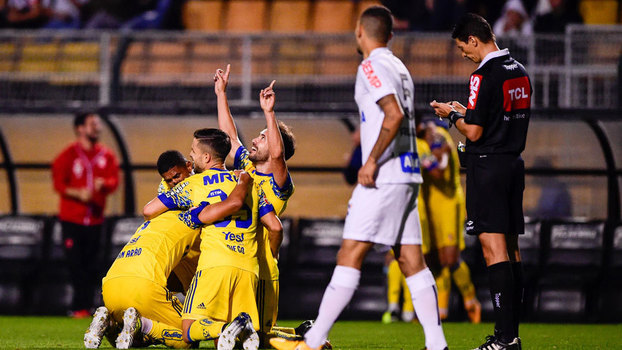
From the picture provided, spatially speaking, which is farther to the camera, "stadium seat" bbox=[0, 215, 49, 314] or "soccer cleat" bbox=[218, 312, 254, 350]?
"stadium seat" bbox=[0, 215, 49, 314]

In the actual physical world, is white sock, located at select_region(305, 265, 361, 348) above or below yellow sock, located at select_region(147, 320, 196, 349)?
above

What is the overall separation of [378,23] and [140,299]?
2.35m

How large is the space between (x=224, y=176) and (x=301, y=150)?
5.60m

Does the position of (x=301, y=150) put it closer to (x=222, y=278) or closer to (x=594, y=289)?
(x=594, y=289)

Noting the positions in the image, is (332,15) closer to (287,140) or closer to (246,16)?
(246,16)

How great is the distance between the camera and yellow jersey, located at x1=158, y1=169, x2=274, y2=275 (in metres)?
6.62

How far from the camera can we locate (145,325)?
6754mm

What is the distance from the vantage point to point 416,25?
14.6 meters

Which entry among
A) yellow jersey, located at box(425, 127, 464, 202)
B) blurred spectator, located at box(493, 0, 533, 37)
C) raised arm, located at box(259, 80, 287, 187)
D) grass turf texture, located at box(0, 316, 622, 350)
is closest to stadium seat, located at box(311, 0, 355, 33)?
blurred spectator, located at box(493, 0, 533, 37)

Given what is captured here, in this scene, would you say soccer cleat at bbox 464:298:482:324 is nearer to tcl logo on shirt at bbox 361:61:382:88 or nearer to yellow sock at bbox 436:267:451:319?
yellow sock at bbox 436:267:451:319

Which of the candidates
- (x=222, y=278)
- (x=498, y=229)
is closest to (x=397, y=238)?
(x=498, y=229)

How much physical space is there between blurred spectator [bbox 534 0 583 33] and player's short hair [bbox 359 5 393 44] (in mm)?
9007

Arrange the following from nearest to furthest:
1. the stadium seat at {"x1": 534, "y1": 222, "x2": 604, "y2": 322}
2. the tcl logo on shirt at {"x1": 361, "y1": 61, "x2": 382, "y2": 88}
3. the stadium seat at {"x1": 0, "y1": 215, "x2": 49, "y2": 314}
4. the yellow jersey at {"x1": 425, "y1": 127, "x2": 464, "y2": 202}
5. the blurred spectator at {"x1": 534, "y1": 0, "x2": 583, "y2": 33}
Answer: the tcl logo on shirt at {"x1": 361, "y1": 61, "x2": 382, "y2": 88}
the yellow jersey at {"x1": 425, "y1": 127, "x2": 464, "y2": 202}
the stadium seat at {"x1": 534, "y1": 222, "x2": 604, "y2": 322}
the stadium seat at {"x1": 0, "y1": 215, "x2": 49, "y2": 314}
the blurred spectator at {"x1": 534, "y1": 0, "x2": 583, "y2": 33}

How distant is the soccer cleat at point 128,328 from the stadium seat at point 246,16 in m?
10.3
